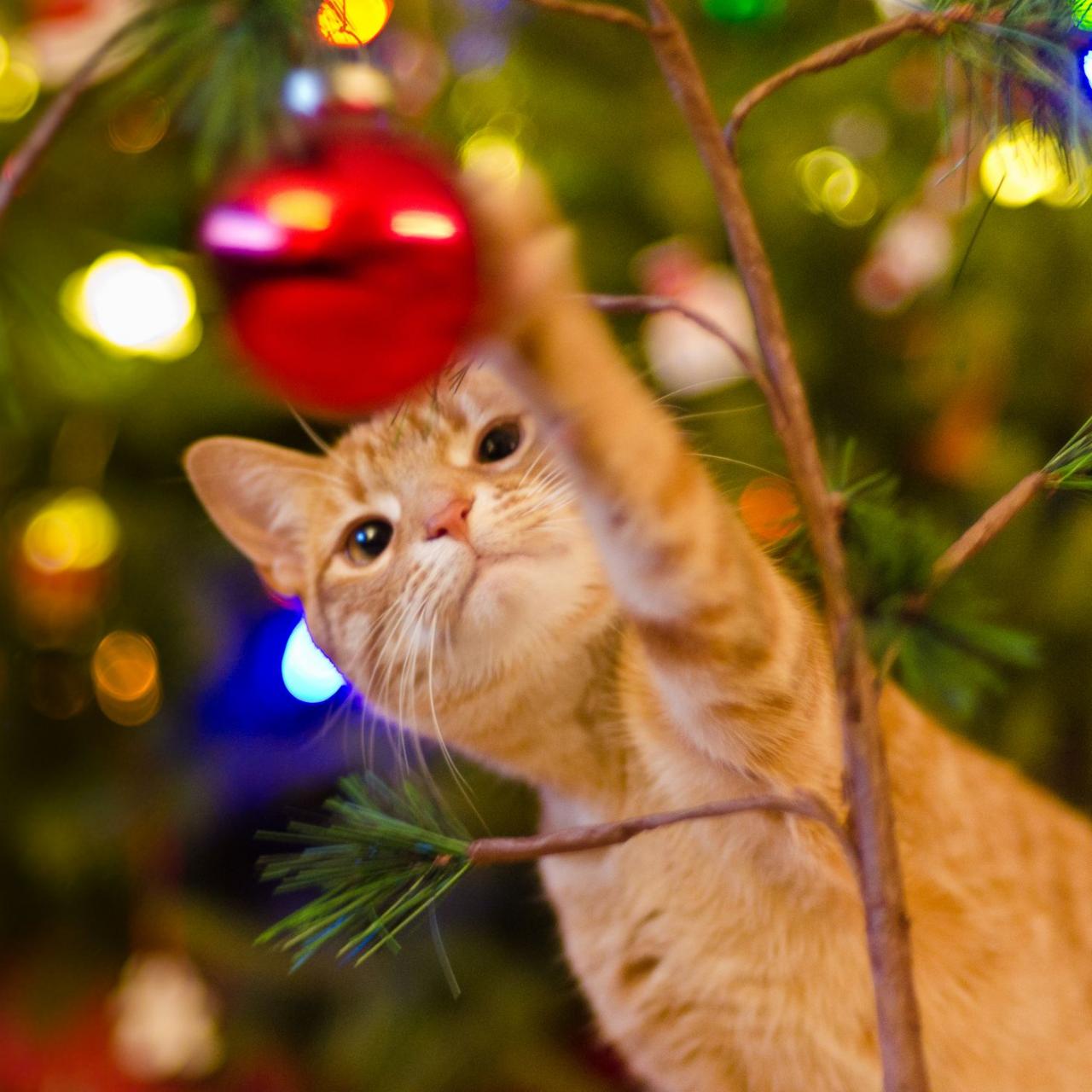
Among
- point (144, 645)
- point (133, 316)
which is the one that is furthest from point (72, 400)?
point (144, 645)

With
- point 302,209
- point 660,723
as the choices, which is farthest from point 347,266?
point 660,723

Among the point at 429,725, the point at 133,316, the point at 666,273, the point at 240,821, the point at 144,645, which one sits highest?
the point at 133,316

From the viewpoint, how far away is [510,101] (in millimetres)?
Result: 926

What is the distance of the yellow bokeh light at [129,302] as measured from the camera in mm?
945

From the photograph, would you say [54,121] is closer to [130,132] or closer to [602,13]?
[602,13]

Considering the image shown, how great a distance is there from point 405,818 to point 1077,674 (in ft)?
3.08

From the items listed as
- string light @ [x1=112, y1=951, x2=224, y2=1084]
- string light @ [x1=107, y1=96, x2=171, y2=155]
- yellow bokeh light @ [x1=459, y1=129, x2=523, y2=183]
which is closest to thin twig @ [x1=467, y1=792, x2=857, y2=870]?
yellow bokeh light @ [x1=459, y1=129, x2=523, y2=183]

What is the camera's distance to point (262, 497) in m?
0.78

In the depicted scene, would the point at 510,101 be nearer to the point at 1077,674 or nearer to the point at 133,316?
the point at 133,316

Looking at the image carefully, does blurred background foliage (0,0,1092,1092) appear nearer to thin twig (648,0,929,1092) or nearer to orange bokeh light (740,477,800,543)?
orange bokeh light (740,477,800,543)

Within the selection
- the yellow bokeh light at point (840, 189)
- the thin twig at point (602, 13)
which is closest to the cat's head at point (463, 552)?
the thin twig at point (602, 13)

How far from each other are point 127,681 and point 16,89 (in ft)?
2.06

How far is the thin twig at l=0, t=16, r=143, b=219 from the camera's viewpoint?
36cm

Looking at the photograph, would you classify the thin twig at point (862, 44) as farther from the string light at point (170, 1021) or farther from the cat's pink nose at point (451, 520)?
the string light at point (170, 1021)
